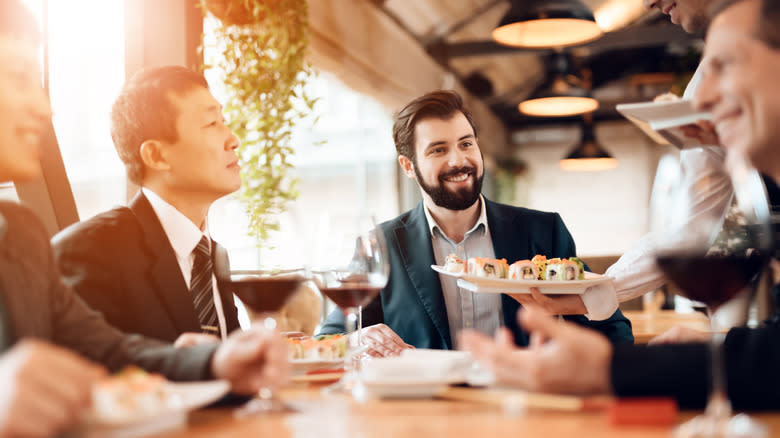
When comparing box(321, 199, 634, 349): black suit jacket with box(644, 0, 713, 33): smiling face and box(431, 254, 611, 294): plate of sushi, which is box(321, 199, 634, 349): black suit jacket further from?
box(644, 0, 713, 33): smiling face

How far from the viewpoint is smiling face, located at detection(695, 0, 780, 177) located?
1121 mm

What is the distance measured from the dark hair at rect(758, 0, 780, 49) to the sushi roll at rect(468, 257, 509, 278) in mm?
1108

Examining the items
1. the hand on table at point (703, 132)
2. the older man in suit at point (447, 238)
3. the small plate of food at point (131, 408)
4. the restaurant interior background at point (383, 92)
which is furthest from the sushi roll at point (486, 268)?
the small plate of food at point (131, 408)

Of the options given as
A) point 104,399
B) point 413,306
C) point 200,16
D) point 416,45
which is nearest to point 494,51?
point 416,45

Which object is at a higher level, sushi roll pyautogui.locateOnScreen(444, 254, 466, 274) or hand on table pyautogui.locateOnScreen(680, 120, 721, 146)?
hand on table pyautogui.locateOnScreen(680, 120, 721, 146)

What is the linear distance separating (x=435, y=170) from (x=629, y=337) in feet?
3.26

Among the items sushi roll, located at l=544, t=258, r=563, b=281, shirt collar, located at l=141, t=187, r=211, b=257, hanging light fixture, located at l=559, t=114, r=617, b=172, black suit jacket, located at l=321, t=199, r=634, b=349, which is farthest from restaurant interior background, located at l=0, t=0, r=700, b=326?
sushi roll, located at l=544, t=258, r=563, b=281

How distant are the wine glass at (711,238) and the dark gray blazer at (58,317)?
741mm

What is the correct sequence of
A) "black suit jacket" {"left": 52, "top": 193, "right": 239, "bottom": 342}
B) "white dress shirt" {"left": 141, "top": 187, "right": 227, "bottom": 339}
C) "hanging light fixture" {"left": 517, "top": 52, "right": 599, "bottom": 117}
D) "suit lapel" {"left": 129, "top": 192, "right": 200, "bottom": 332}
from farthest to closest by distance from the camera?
"hanging light fixture" {"left": 517, "top": 52, "right": 599, "bottom": 117}, "white dress shirt" {"left": 141, "top": 187, "right": 227, "bottom": 339}, "suit lapel" {"left": 129, "top": 192, "right": 200, "bottom": 332}, "black suit jacket" {"left": 52, "top": 193, "right": 239, "bottom": 342}

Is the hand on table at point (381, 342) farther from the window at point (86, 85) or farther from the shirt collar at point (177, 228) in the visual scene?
the window at point (86, 85)

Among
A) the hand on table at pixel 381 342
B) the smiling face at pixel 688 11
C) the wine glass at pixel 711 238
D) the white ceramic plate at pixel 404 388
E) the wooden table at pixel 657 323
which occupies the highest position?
the smiling face at pixel 688 11

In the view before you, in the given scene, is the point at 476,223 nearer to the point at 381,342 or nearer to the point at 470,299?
the point at 470,299

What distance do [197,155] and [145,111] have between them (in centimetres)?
19

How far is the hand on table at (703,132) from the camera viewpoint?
1542mm
